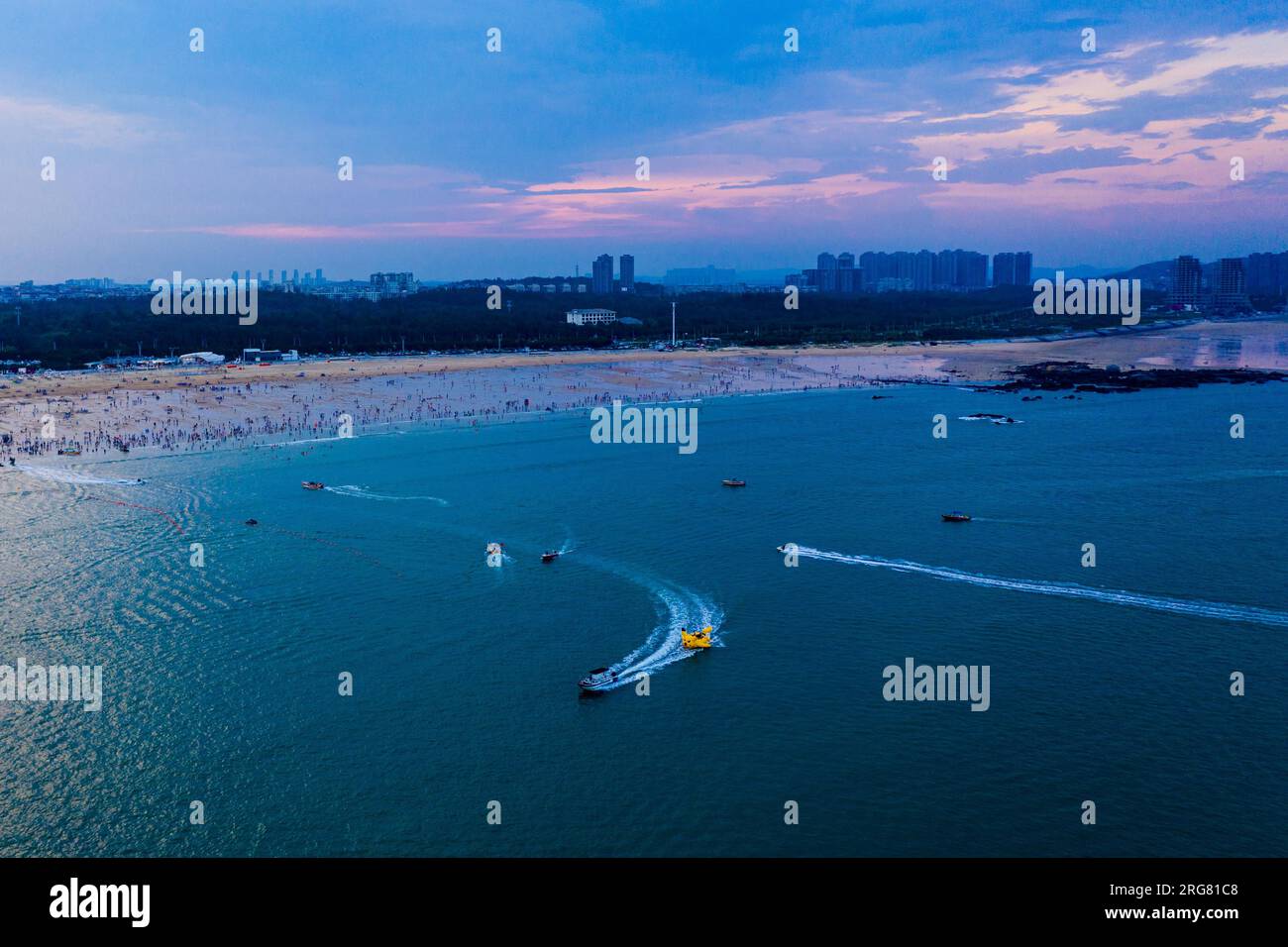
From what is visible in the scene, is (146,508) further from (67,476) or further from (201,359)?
(201,359)

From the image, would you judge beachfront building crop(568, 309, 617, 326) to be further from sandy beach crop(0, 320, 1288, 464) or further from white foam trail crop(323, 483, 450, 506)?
white foam trail crop(323, 483, 450, 506)

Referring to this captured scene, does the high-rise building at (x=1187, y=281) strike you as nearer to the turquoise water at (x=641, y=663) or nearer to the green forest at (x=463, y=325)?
the green forest at (x=463, y=325)

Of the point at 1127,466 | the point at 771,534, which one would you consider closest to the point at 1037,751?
the point at 771,534

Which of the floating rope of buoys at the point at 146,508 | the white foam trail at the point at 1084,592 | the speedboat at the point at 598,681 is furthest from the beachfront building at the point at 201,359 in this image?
the speedboat at the point at 598,681

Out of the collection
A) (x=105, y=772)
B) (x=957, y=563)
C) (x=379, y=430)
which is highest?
(x=379, y=430)

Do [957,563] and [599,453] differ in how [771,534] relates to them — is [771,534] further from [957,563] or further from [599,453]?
[599,453]

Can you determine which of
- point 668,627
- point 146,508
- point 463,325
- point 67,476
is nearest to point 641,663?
point 668,627
